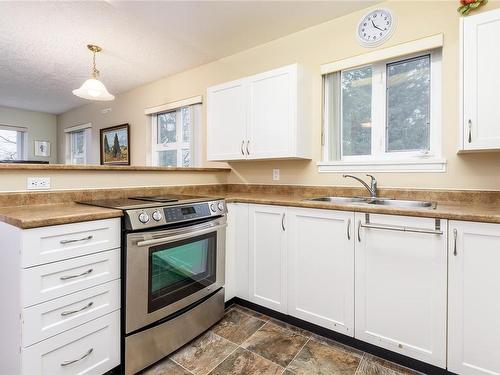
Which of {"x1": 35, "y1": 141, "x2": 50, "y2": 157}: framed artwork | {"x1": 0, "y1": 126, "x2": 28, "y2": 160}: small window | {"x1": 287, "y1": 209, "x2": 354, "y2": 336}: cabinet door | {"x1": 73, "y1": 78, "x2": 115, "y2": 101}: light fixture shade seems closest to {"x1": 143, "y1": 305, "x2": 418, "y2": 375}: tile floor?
{"x1": 287, "y1": 209, "x2": 354, "y2": 336}: cabinet door

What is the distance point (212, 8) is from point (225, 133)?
1.04 m

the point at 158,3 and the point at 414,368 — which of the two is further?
the point at 158,3

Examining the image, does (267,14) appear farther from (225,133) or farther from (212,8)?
(225,133)

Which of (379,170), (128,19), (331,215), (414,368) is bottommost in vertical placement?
(414,368)

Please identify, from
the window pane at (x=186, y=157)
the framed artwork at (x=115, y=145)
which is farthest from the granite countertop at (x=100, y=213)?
the framed artwork at (x=115, y=145)

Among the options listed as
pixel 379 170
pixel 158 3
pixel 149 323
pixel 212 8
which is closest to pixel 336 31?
pixel 212 8

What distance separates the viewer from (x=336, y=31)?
7.63 feet

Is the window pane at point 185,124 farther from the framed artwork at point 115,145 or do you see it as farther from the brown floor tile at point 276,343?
the brown floor tile at point 276,343

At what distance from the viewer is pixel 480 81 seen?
1496 mm

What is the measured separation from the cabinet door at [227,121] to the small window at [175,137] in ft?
2.98

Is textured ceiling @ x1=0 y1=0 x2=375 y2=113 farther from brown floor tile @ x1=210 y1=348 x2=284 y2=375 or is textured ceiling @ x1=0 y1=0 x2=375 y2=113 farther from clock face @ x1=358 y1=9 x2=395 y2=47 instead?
brown floor tile @ x1=210 y1=348 x2=284 y2=375

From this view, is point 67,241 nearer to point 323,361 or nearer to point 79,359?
point 79,359

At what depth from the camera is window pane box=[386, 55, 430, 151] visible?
2.02m

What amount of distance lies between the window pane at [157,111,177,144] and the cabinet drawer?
2.90 m
